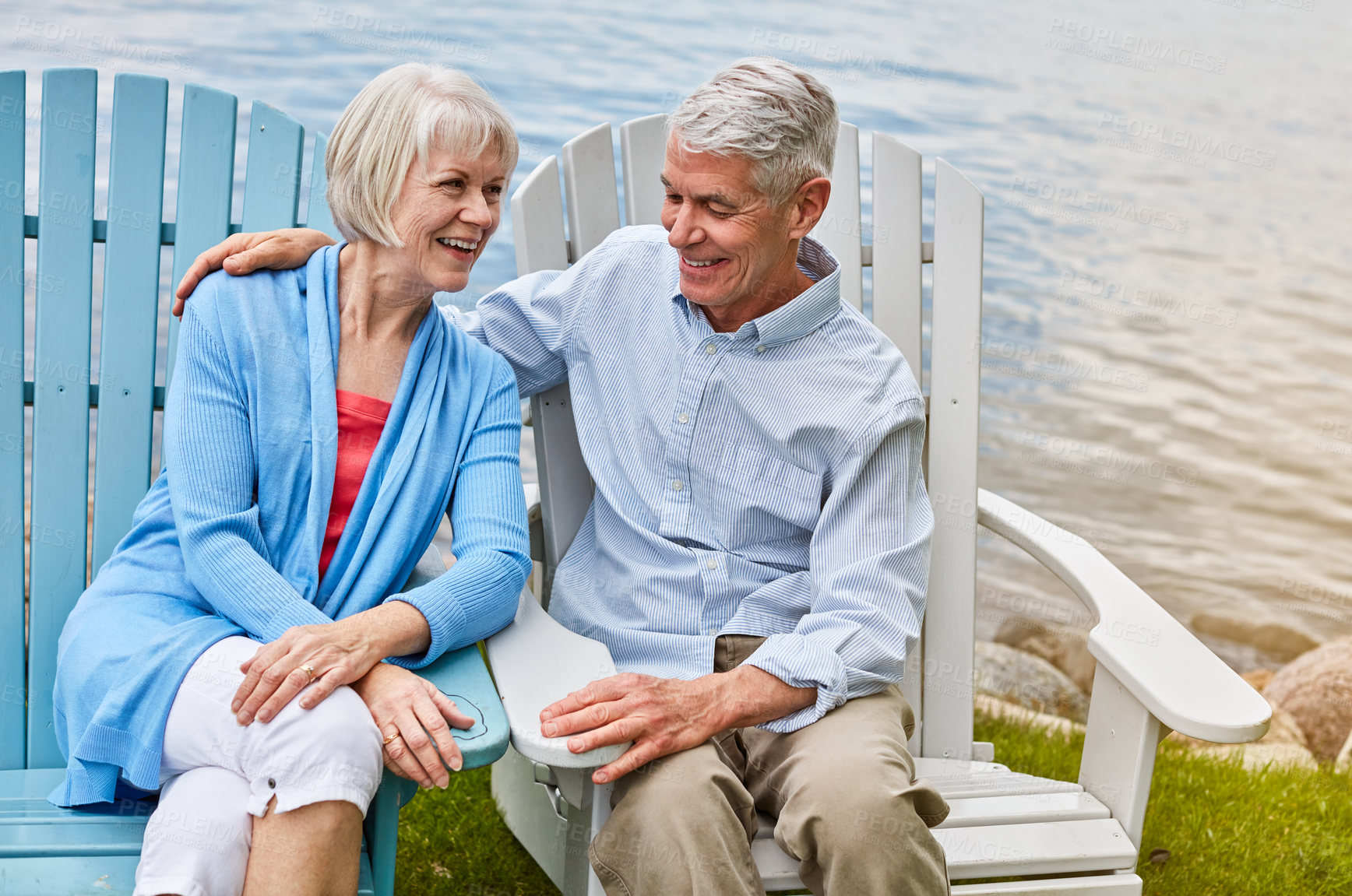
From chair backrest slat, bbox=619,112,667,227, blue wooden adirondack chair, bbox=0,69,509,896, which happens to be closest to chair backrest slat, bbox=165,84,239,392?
blue wooden adirondack chair, bbox=0,69,509,896

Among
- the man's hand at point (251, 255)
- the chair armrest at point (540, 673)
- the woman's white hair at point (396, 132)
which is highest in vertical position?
the woman's white hair at point (396, 132)

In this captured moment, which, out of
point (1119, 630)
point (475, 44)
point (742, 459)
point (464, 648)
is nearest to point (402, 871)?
point (464, 648)

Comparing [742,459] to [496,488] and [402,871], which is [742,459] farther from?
[402,871]

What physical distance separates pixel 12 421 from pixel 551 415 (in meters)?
0.94

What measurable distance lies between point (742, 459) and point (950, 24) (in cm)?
667

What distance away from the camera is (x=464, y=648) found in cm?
182

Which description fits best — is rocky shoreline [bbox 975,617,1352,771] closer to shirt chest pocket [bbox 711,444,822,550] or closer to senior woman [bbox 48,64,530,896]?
shirt chest pocket [bbox 711,444,822,550]

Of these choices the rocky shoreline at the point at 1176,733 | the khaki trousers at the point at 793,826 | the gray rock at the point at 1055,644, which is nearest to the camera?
the khaki trousers at the point at 793,826

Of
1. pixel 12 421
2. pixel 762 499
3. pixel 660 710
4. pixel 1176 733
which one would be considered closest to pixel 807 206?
pixel 762 499

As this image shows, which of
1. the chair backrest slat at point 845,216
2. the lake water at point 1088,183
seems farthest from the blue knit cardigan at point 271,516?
the lake water at point 1088,183

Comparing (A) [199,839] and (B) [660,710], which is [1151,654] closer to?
(B) [660,710]

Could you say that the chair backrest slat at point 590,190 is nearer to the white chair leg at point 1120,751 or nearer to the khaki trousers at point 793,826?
the khaki trousers at point 793,826

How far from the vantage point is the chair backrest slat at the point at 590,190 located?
231cm

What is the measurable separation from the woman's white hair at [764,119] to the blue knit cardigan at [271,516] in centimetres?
54
